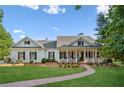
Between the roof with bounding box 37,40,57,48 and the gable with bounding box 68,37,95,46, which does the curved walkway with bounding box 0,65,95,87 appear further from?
the roof with bounding box 37,40,57,48

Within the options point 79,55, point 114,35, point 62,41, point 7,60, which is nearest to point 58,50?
point 62,41

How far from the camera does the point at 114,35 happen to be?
223 inches

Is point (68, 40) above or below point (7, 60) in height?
above

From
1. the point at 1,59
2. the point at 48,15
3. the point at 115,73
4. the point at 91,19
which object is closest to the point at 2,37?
the point at 1,59

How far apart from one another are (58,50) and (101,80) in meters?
1.01

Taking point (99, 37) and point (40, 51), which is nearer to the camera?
point (99, 37)

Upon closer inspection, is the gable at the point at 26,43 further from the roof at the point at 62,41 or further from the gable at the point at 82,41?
the gable at the point at 82,41

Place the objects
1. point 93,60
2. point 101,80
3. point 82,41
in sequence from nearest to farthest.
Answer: point 101,80 → point 93,60 → point 82,41

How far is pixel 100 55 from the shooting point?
6516 millimetres

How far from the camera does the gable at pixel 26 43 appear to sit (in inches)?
268

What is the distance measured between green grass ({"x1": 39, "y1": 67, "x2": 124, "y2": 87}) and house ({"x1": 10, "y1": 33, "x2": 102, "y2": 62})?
10.2 inches

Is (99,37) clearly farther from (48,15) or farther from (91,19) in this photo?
(48,15)

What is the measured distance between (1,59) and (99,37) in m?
1.76

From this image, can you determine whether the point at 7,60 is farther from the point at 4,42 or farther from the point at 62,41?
the point at 62,41
